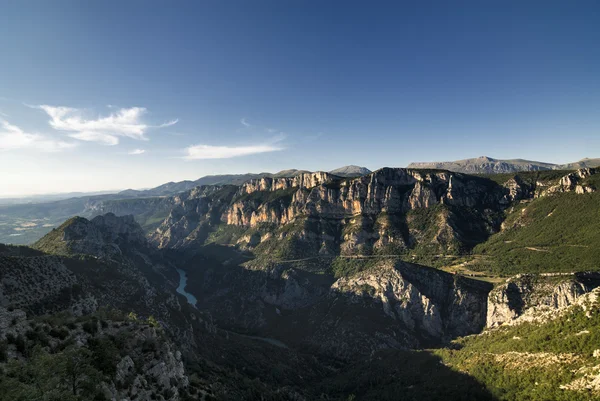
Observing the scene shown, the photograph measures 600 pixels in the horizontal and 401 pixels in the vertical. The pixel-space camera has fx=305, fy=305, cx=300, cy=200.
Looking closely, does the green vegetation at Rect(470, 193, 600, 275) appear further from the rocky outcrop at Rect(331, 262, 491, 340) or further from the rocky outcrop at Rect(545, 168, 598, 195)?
the rocky outcrop at Rect(331, 262, 491, 340)

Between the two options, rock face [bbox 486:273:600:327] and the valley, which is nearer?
the valley

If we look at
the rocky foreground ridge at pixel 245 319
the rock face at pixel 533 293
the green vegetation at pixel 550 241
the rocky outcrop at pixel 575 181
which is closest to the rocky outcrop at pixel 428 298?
the rocky foreground ridge at pixel 245 319

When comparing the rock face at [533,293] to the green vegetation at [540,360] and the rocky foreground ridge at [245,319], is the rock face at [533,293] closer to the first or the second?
the rocky foreground ridge at [245,319]

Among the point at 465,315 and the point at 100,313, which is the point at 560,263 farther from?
the point at 100,313

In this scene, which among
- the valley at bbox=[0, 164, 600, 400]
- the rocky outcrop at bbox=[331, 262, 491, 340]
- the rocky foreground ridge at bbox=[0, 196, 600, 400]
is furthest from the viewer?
the rocky outcrop at bbox=[331, 262, 491, 340]

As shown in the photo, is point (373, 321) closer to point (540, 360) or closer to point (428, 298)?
point (428, 298)

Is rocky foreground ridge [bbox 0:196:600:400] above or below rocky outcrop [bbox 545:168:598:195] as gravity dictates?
below

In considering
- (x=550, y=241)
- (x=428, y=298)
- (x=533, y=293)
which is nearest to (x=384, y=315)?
(x=428, y=298)

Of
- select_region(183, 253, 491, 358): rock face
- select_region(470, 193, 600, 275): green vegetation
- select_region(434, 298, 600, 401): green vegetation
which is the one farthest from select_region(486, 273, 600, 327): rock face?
select_region(434, 298, 600, 401): green vegetation

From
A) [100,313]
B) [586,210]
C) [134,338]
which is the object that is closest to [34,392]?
[134,338]
